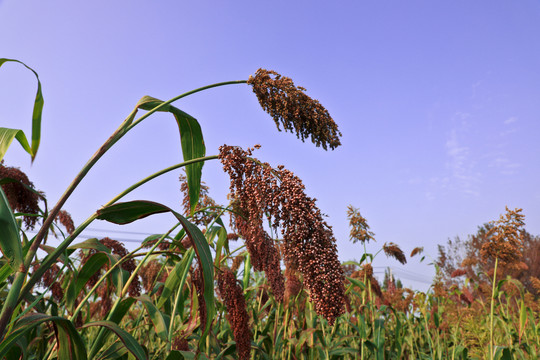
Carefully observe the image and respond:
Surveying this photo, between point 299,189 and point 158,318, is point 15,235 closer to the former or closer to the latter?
point 299,189

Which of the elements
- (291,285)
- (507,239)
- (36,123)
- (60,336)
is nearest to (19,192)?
(36,123)

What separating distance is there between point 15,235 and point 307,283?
44.0 inches

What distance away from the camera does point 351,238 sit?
5.00 m

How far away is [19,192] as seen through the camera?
2.49 meters

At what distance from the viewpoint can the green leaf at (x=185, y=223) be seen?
5.25ft

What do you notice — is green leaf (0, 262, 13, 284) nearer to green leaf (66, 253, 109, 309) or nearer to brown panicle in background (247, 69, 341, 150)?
green leaf (66, 253, 109, 309)

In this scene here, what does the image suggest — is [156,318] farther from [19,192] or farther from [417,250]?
[417,250]

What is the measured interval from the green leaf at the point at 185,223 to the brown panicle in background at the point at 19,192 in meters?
0.88

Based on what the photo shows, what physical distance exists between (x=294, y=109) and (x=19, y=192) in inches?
68.6

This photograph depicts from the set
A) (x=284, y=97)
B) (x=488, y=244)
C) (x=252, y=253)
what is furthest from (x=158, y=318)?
(x=488, y=244)

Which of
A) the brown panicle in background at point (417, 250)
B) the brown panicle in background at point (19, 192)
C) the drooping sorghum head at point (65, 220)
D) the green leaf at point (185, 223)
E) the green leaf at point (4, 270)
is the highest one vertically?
the brown panicle in background at point (417, 250)

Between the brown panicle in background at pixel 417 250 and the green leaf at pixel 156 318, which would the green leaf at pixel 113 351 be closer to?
the green leaf at pixel 156 318

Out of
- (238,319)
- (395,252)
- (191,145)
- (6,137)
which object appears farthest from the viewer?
(395,252)

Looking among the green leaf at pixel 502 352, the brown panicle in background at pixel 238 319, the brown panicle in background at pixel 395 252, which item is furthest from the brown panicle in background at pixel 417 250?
the brown panicle in background at pixel 238 319
